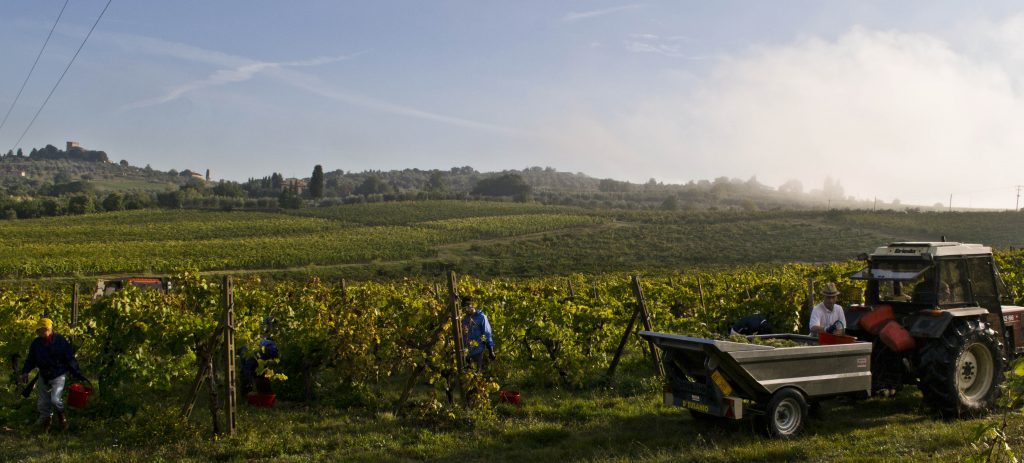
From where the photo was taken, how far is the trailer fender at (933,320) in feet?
26.6

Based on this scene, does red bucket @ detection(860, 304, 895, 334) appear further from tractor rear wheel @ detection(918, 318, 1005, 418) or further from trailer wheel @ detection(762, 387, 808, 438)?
trailer wheel @ detection(762, 387, 808, 438)

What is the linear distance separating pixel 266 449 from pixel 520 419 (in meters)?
3.04

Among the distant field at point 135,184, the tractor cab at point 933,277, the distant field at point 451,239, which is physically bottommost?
the distant field at point 451,239

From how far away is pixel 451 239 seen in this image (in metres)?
65.8

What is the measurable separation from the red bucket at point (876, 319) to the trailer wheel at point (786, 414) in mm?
1724

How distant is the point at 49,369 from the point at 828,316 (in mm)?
9339

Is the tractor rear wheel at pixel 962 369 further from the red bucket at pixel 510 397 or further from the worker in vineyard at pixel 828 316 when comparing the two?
the red bucket at pixel 510 397

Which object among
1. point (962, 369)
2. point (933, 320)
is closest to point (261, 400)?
point (933, 320)

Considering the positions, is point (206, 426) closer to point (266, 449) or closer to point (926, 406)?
point (266, 449)

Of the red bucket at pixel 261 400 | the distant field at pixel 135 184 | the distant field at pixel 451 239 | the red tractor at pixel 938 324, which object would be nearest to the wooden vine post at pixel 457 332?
the red bucket at pixel 261 400

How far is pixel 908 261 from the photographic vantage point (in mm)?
8742

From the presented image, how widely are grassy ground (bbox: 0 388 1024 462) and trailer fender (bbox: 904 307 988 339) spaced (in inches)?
39.6

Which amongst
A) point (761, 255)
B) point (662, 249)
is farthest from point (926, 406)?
point (662, 249)

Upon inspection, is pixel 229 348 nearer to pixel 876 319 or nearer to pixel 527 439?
pixel 527 439
